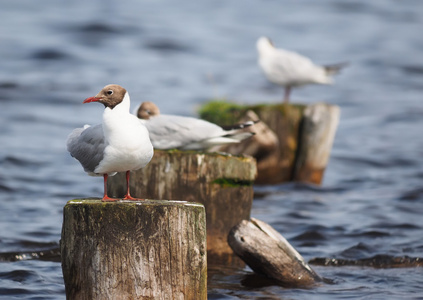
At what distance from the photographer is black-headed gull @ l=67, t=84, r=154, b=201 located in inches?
174

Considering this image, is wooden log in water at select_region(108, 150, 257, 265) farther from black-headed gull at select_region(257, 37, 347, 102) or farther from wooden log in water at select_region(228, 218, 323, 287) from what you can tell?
black-headed gull at select_region(257, 37, 347, 102)

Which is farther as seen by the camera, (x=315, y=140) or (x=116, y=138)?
(x=315, y=140)

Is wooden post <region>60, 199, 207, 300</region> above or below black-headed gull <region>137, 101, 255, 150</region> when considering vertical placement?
below

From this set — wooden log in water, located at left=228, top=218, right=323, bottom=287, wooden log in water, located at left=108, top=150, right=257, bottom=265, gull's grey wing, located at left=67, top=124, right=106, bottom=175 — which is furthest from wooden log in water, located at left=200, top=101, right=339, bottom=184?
gull's grey wing, located at left=67, top=124, right=106, bottom=175

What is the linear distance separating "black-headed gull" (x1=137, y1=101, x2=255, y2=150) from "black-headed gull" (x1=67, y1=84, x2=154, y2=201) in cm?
190

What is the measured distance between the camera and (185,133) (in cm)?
670

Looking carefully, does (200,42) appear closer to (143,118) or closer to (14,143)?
(14,143)

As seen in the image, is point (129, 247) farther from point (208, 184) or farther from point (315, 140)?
point (315, 140)

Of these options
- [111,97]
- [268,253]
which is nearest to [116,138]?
[111,97]

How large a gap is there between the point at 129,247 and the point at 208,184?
206 cm

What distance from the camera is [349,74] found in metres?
21.8

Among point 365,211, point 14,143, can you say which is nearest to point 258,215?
point 365,211

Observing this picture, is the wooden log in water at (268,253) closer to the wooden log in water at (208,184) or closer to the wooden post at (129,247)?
the wooden log in water at (208,184)

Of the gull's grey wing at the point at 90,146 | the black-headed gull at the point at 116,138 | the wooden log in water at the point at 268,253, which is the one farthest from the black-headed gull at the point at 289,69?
the black-headed gull at the point at 116,138
